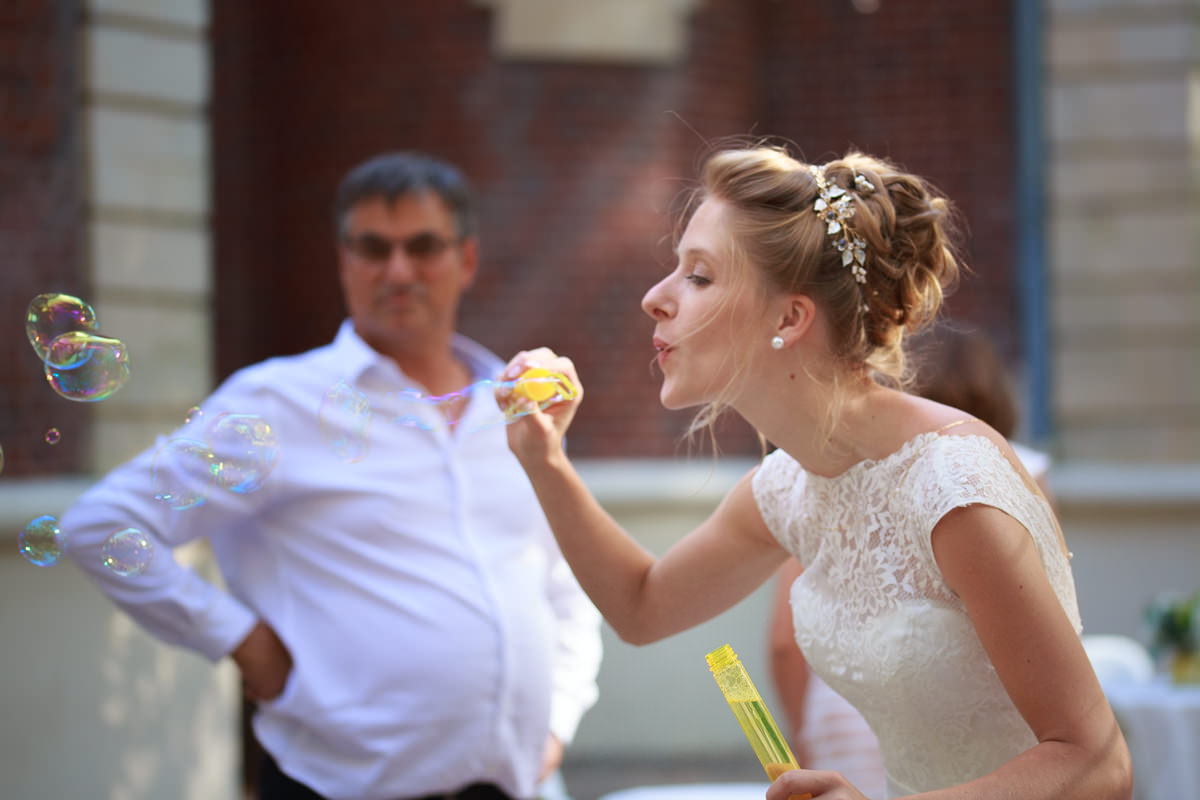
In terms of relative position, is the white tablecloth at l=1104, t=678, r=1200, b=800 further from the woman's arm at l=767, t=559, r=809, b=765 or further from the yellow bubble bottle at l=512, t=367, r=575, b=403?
the yellow bubble bottle at l=512, t=367, r=575, b=403

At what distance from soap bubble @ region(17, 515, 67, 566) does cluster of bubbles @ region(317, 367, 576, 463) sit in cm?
52

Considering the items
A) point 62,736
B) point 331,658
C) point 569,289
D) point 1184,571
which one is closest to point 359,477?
point 331,658

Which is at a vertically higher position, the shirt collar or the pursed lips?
the pursed lips

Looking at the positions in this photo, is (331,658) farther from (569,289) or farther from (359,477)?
(569,289)

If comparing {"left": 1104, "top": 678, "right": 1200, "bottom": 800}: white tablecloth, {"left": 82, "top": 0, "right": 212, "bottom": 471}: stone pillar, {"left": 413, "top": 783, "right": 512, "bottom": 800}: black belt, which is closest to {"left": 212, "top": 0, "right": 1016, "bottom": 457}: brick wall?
{"left": 82, "top": 0, "right": 212, "bottom": 471}: stone pillar

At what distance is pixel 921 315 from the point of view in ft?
5.78

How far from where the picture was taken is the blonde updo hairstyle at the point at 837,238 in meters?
1.63

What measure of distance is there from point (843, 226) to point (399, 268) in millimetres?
1283

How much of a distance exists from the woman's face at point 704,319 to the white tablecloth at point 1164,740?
2.45 metres

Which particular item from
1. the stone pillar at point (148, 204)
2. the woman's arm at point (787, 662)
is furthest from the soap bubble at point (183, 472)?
the stone pillar at point (148, 204)

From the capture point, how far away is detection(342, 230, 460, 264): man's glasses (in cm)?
264

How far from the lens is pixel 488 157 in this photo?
6.11 meters

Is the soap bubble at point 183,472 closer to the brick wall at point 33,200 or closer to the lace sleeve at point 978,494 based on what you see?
the lace sleeve at point 978,494

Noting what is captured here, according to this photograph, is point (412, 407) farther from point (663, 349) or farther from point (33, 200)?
point (33, 200)
